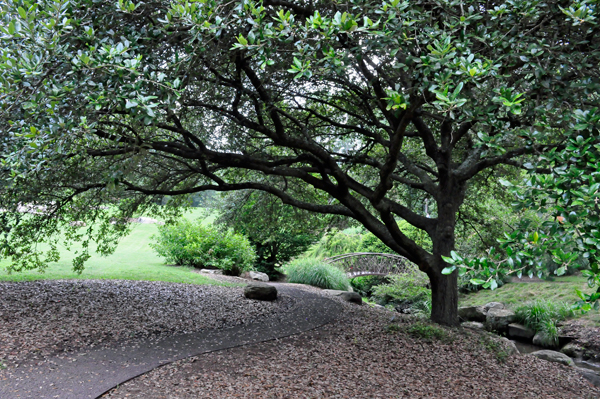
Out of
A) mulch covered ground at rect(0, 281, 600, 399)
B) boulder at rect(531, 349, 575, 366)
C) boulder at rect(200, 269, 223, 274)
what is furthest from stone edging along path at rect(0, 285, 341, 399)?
boulder at rect(200, 269, 223, 274)

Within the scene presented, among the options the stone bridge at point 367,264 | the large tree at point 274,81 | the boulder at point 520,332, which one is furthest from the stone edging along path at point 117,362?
the stone bridge at point 367,264

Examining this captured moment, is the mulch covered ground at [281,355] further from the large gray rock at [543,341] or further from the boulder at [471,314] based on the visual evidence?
the boulder at [471,314]

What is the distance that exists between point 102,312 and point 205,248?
339 inches

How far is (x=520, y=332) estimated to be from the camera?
35.9ft

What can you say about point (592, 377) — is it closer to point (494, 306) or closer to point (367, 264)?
point (494, 306)

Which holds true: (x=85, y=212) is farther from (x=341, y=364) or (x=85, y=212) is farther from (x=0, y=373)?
(x=341, y=364)

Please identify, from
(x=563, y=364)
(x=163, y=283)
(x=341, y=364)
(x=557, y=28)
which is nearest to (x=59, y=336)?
(x=341, y=364)

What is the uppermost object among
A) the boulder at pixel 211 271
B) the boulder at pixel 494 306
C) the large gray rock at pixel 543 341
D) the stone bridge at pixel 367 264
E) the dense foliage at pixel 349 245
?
the dense foliage at pixel 349 245

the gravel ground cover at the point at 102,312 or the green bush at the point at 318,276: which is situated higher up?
the green bush at the point at 318,276

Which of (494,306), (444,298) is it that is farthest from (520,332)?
(444,298)

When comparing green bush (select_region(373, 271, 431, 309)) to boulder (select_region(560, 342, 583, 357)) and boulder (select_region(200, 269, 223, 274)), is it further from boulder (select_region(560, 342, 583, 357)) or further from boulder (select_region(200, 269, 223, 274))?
boulder (select_region(200, 269, 223, 274))

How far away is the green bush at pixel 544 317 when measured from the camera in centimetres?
1028

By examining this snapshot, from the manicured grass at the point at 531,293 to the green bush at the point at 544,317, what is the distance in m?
1.37

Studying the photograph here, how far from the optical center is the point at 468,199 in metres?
9.73
